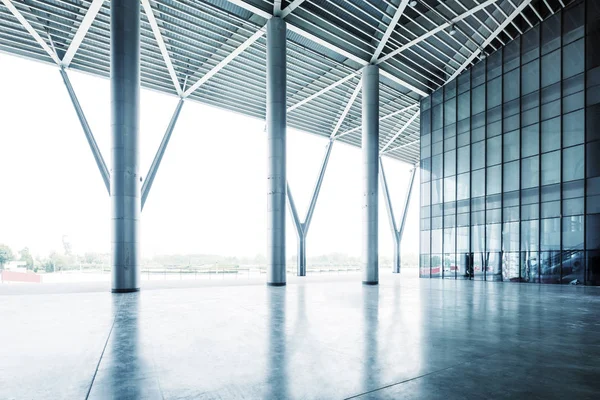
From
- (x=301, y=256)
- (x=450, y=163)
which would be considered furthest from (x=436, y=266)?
(x=301, y=256)

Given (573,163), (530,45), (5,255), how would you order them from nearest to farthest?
(573,163) → (530,45) → (5,255)

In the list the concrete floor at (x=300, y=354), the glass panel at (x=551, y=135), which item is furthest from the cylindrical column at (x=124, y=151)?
the glass panel at (x=551, y=135)

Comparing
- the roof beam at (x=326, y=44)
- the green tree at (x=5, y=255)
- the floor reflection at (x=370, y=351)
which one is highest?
the roof beam at (x=326, y=44)

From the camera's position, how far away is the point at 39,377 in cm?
453

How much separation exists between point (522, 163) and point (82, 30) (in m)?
28.2

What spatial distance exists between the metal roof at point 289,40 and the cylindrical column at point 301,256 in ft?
42.1

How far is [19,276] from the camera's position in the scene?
28.5 meters

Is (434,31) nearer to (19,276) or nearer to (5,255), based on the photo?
(5,255)

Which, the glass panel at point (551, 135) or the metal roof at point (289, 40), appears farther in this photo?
the glass panel at point (551, 135)

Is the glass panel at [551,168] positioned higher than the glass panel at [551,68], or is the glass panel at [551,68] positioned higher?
the glass panel at [551,68]

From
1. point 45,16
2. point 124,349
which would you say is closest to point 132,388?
point 124,349

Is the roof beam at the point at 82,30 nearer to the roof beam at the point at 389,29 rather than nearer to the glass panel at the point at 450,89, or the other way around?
the roof beam at the point at 389,29

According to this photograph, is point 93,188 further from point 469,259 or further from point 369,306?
point 469,259

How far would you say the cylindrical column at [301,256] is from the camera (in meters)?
35.4
